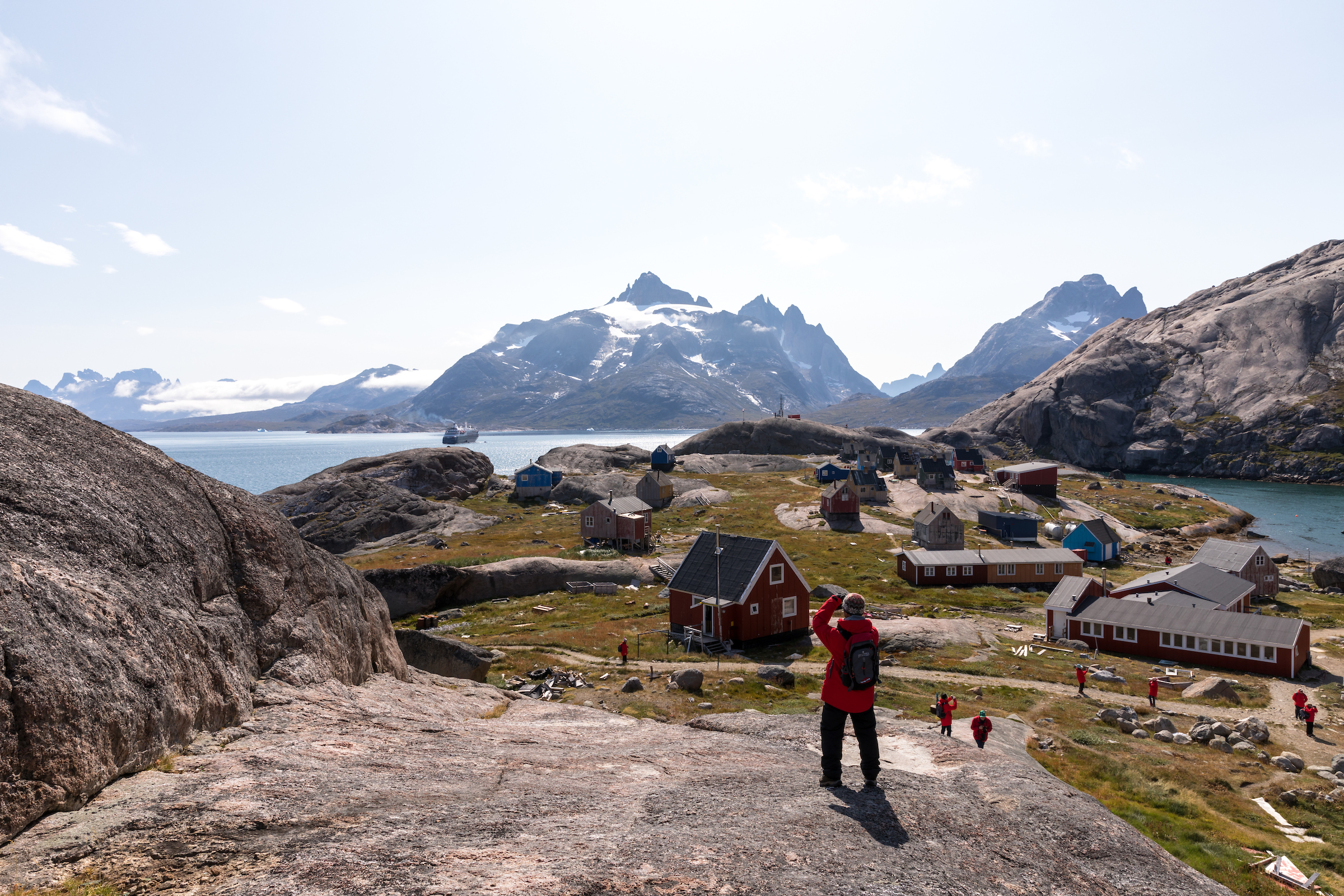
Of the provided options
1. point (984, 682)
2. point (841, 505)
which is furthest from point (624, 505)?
point (984, 682)

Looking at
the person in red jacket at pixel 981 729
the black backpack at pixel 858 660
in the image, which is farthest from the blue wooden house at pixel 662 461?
the black backpack at pixel 858 660

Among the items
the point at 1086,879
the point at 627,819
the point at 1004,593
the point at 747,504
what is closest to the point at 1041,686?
the point at 1004,593

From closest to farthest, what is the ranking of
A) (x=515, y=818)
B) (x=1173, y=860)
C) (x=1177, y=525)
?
(x=515, y=818) → (x=1173, y=860) → (x=1177, y=525)

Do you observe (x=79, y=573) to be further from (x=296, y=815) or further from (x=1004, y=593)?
(x=1004, y=593)

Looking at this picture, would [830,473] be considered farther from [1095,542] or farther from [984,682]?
[984,682]

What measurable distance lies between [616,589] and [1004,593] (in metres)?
38.3

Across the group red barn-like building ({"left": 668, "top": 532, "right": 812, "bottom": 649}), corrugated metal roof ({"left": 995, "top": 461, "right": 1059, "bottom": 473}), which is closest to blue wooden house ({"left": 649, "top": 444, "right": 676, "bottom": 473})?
corrugated metal roof ({"left": 995, "top": 461, "right": 1059, "bottom": 473})

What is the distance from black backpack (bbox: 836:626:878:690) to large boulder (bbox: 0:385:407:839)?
9816 mm

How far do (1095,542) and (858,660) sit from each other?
3356 inches

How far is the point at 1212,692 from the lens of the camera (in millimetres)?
37781

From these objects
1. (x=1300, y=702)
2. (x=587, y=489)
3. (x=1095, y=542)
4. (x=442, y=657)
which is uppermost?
(x=587, y=489)

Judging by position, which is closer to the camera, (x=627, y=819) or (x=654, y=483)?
(x=627, y=819)

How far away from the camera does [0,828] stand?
639 cm

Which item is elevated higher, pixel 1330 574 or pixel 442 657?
pixel 442 657
